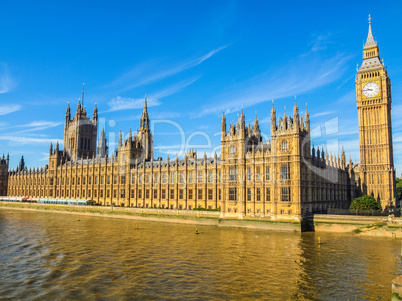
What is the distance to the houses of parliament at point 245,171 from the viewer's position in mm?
69000

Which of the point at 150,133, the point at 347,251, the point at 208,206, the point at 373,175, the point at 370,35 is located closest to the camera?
the point at 347,251

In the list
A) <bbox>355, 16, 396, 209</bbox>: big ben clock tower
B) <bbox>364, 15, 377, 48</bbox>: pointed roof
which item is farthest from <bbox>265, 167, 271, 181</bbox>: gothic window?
<bbox>364, 15, 377, 48</bbox>: pointed roof

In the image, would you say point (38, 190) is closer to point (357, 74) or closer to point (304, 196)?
point (304, 196)

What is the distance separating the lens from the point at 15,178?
174500mm

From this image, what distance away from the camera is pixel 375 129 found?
10606cm

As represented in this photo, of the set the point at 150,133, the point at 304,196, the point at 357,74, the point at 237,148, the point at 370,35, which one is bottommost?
the point at 304,196

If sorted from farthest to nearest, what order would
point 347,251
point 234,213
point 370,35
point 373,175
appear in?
point 370,35
point 373,175
point 234,213
point 347,251

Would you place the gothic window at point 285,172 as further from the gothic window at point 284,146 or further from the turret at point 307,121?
the turret at point 307,121

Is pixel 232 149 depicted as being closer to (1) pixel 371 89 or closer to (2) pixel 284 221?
(2) pixel 284 221

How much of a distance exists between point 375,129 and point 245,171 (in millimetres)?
58211

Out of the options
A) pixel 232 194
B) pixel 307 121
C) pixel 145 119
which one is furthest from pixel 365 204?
pixel 145 119

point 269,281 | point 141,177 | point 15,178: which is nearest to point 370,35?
point 141,177

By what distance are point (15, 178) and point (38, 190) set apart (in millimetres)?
30031

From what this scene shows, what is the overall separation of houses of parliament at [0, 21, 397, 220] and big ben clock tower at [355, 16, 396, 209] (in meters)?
0.29
